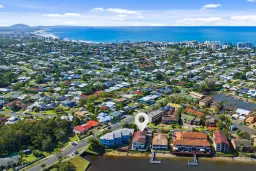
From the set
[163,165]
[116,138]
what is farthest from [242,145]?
[116,138]

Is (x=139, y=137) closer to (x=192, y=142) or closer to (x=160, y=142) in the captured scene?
(x=160, y=142)

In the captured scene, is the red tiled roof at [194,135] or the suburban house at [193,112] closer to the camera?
the red tiled roof at [194,135]

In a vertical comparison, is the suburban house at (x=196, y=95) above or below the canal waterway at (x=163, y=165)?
above

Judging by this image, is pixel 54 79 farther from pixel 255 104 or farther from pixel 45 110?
pixel 255 104

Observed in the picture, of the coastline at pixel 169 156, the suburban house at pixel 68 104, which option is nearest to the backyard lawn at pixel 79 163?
the coastline at pixel 169 156

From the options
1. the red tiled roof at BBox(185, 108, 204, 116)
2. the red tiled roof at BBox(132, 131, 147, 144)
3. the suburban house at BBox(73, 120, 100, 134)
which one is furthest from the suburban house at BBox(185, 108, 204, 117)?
the suburban house at BBox(73, 120, 100, 134)

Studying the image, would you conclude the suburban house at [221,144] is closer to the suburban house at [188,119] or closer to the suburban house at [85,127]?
the suburban house at [188,119]
